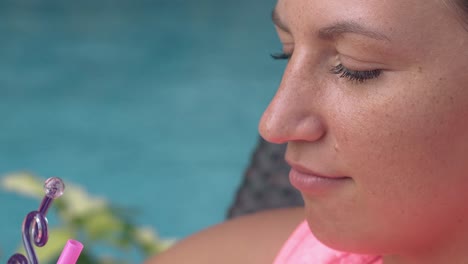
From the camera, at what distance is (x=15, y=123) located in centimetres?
504

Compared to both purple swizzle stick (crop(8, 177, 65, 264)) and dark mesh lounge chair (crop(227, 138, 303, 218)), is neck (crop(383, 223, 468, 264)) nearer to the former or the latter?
purple swizzle stick (crop(8, 177, 65, 264))

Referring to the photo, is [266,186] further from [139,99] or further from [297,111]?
[139,99]

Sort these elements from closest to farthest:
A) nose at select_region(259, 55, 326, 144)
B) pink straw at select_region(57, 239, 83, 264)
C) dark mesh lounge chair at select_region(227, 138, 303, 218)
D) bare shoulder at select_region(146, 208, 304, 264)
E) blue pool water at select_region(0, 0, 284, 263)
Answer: pink straw at select_region(57, 239, 83, 264)
nose at select_region(259, 55, 326, 144)
bare shoulder at select_region(146, 208, 304, 264)
dark mesh lounge chair at select_region(227, 138, 303, 218)
blue pool water at select_region(0, 0, 284, 263)

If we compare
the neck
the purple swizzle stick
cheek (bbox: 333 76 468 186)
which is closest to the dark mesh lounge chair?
the neck

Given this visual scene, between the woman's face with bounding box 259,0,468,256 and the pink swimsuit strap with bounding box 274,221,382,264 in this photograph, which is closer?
the woman's face with bounding box 259,0,468,256

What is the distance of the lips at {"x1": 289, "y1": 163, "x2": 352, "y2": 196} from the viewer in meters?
0.93

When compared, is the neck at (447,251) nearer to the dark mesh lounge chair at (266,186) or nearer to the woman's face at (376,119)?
the woman's face at (376,119)

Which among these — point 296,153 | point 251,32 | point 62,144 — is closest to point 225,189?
point 62,144

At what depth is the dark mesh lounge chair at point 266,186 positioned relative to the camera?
1733mm

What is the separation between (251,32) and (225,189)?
1777mm

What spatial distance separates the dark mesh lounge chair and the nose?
0.78 m

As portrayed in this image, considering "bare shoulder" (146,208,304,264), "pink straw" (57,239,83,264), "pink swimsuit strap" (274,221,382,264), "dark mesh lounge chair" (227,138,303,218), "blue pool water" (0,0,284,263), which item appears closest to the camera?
"pink straw" (57,239,83,264)

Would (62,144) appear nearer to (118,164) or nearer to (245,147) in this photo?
(118,164)

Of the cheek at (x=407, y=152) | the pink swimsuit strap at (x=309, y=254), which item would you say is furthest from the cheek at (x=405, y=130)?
the pink swimsuit strap at (x=309, y=254)
